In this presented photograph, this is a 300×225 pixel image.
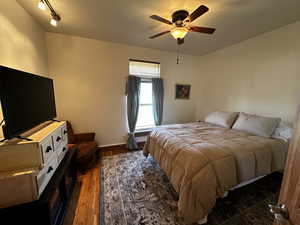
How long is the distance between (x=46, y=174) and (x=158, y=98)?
2750 mm

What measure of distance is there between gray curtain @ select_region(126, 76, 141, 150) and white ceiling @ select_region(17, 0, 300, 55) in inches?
36.7

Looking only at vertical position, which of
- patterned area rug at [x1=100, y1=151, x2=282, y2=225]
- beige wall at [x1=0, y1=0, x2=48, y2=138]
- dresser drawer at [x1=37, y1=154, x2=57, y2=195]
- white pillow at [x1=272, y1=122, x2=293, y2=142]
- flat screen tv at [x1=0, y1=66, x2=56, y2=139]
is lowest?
patterned area rug at [x1=100, y1=151, x2=282, y2=225]

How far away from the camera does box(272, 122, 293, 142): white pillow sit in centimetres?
190

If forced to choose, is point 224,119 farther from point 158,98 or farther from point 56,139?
point 56,139

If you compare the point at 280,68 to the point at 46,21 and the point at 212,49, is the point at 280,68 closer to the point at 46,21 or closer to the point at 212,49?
the point at 212,49

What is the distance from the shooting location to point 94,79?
111 inches

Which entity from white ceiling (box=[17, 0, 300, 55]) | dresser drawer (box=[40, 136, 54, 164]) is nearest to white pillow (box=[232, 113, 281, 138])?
white ceiling (box=[17, 0, 300, 55])

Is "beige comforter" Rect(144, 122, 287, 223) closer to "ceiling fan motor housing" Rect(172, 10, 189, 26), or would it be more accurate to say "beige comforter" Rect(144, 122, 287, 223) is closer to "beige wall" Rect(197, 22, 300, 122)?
"beige wall" Rect(197, 22, 300, 122)

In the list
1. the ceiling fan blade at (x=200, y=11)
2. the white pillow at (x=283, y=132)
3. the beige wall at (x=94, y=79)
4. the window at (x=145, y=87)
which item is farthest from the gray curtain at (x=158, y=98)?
the white pillow at (x=283, y=132)

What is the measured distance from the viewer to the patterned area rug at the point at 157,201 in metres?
1.35

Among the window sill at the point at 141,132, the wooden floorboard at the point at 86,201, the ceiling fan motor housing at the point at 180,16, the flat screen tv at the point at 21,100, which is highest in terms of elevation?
the ceiling fan motor housing at the point at 180,16

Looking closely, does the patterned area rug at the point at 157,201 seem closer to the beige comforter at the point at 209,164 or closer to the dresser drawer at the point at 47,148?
the beige comforter at the point at 209,164

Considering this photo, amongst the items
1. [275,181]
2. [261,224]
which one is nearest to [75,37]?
[261,224]

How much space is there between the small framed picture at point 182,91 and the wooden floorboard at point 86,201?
9.44 ft
